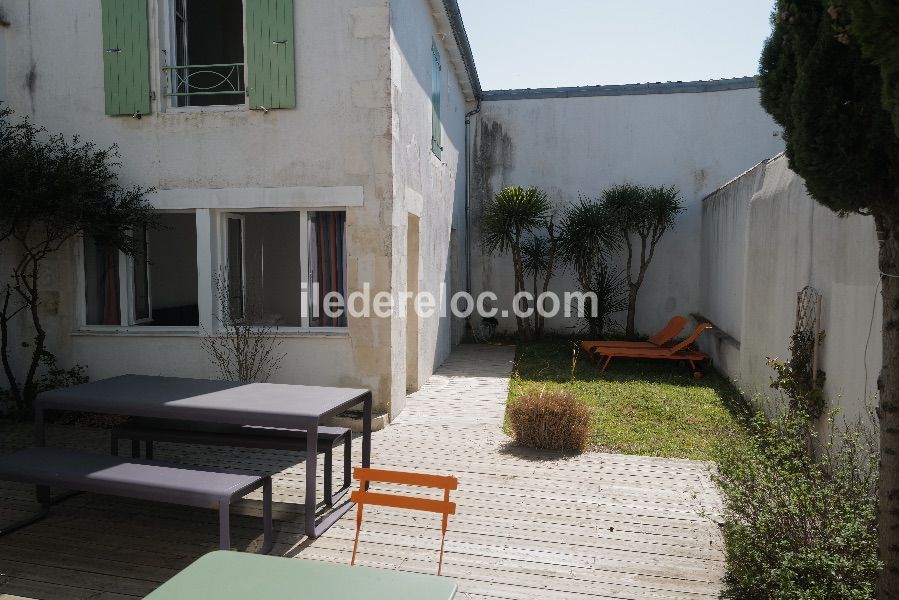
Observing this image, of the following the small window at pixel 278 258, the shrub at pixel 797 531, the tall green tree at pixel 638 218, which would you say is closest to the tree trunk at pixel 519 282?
the tall green tree at pixel 638 218

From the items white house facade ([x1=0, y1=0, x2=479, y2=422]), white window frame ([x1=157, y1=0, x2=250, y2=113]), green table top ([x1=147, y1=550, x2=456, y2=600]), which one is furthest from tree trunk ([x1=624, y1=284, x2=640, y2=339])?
green table top ([x1=147, y1=550, x2=456, y2=600])

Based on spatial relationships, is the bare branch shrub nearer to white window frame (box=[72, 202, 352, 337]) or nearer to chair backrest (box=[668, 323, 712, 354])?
white window frame (box=[72, 202, 352, 337])

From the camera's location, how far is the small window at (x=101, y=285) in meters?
7.48

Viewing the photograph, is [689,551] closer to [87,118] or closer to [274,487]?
[274,487]

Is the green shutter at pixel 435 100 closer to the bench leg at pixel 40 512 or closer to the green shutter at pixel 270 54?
the green shutter at pixel 270 54

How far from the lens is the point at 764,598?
10.7 ft

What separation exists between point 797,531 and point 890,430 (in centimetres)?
69

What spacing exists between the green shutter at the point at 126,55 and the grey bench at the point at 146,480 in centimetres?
422

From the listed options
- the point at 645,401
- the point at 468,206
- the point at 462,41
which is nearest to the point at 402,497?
the point at 645,401

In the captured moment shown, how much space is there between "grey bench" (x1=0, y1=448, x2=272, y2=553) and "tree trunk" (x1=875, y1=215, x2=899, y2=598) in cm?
319

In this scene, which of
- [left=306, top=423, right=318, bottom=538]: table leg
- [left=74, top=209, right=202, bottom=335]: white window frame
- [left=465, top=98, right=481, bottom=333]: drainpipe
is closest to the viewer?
[left=306, top=423, right=318, bottom=538]: table leg

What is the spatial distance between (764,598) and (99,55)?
781 centimetres

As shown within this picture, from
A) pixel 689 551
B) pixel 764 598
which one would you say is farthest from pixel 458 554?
pixel 764 598

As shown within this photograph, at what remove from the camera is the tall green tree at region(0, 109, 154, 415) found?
6.46 meters
